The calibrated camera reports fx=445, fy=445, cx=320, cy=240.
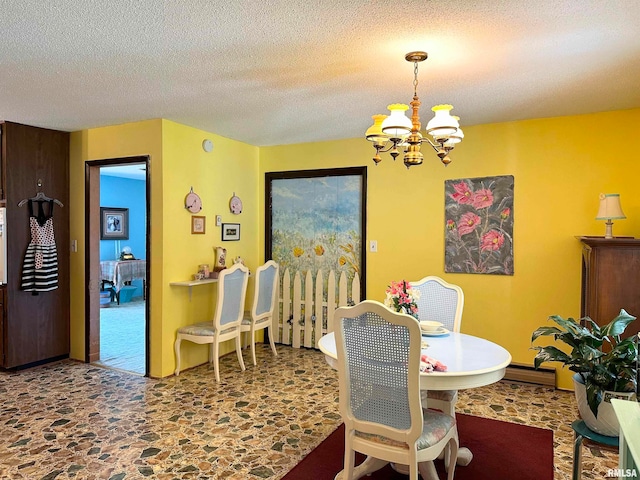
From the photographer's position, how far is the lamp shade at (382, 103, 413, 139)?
2.38 meters

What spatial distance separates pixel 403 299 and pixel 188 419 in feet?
6.00

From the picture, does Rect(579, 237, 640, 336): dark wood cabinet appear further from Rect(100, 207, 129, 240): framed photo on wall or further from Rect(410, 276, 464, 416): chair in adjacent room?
Rect(100, 207, 129, 240): framed photo on wall

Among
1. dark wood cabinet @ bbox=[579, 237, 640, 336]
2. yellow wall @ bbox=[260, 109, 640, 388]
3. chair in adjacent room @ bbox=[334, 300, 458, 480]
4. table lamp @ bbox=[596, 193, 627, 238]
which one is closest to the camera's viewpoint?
chair in adjacent room @ bbox=[334, 300, 458, 480]

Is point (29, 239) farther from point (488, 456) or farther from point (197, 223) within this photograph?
point (488, 456)

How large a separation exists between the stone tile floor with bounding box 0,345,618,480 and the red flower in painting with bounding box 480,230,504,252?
1.22 metres

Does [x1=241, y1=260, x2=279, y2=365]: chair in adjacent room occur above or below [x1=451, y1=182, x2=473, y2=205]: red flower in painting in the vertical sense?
below

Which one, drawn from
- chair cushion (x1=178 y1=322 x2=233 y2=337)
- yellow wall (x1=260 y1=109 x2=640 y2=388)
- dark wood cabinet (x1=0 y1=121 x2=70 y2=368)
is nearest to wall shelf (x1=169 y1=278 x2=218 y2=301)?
chair cushion (x1=178 y1=322 x2=233 y2=337)

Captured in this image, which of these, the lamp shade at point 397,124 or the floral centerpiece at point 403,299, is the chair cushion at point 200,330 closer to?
the floral centerpiece at point 403,299

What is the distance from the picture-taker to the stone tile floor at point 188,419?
257 centimetres

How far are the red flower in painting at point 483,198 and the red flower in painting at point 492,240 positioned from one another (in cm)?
26

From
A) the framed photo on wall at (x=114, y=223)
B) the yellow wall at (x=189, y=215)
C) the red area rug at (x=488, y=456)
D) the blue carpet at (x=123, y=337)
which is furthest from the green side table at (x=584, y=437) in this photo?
the framed photo on wall at (x=114, y=223)

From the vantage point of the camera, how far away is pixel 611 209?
10.8 ft

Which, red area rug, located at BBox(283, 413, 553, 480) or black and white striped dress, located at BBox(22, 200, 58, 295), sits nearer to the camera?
red area rug, located at BBox(283, 413, 553, 480)

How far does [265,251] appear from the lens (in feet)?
17.4
